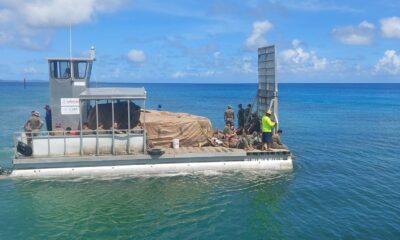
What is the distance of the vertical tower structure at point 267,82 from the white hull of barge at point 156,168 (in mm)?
2722

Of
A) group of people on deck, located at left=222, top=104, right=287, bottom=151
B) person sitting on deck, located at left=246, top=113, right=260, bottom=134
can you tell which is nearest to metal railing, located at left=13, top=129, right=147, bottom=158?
group of people on deck, located at left=222, top=104, right=287, bottom=151

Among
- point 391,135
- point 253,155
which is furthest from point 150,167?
point 391,135

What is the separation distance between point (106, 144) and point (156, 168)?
2527 mm

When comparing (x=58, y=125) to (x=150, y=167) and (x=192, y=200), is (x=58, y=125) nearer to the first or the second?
(x=150, y=167)

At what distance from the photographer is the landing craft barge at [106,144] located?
1705 cm

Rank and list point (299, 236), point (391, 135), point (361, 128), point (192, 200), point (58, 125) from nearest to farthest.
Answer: point (299, 236), point (192, 200), point (58, 125), point (391, 135), point (361, 128)

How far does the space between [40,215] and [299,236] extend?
874cm

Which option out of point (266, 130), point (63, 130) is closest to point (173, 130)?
point (266, 130)

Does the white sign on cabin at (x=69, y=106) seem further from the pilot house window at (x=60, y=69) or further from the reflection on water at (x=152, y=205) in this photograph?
the reflection on water at (x=152, y=205)

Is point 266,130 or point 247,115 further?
point 247,115

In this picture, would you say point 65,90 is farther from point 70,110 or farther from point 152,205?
point 152,205

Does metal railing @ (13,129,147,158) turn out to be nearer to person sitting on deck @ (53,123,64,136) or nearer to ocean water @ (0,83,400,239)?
person sitting on deck @ (53,123,64,136)

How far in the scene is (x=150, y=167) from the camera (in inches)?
695

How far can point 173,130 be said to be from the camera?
19.1 meters
